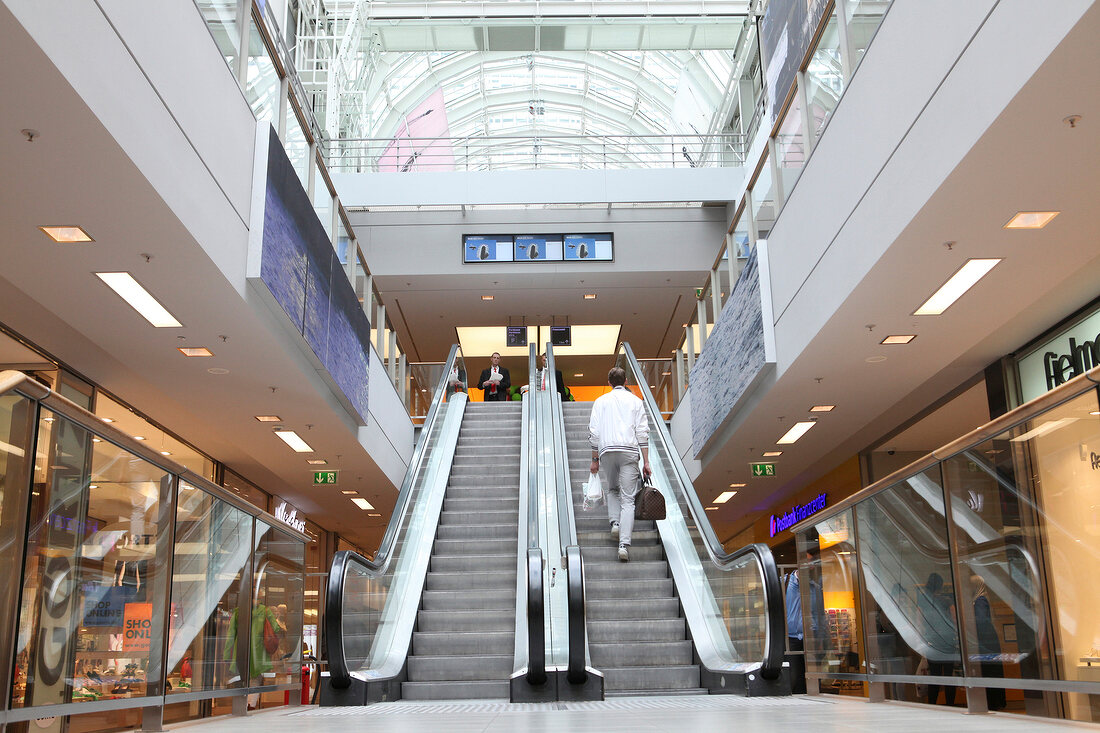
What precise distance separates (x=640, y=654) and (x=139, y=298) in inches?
188

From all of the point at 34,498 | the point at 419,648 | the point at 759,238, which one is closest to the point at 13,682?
the point at 34,498

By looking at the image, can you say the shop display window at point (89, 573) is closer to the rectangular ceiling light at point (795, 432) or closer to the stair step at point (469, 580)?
the stair step at point (469, 580)

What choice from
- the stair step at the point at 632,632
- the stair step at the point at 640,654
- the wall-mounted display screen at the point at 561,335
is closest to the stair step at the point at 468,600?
the stair step at the point at 632,632

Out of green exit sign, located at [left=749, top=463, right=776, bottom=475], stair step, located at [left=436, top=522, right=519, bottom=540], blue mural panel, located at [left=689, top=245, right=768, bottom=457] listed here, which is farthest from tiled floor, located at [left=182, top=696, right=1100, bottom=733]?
green exit sign, located at [left=749, top=463, right=776, bottom=475]

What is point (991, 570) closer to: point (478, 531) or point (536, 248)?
point (478, 531)

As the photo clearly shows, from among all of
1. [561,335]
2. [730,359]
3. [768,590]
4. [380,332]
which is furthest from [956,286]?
[561,335]

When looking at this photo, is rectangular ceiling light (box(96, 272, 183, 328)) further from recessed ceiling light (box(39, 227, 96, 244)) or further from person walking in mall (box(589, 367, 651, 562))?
person walking in mall (box(589, 367, 651, 562))

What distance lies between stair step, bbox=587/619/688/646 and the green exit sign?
6997 mm

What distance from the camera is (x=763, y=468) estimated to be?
47.6ft

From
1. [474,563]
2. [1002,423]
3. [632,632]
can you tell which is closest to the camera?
[1002,423]

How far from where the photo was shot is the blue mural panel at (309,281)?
26.3 feet

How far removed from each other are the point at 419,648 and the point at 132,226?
151 inches

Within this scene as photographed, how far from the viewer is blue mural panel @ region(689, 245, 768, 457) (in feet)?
33.2

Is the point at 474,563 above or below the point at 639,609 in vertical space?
above
